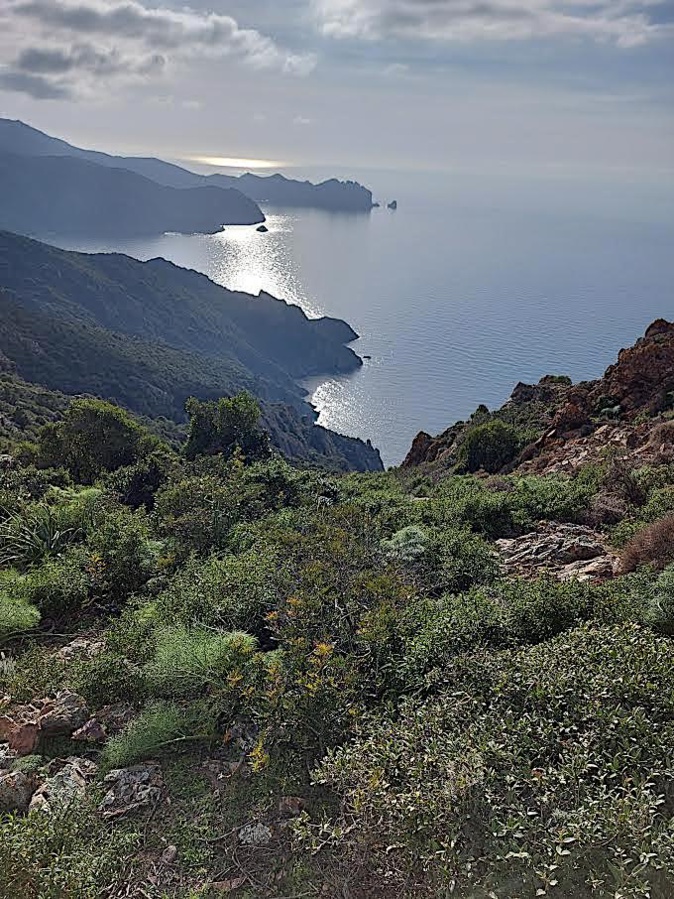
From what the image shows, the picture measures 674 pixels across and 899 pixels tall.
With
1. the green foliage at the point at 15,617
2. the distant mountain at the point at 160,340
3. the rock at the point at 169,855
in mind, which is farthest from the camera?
the distant mountain at the point at 160,340

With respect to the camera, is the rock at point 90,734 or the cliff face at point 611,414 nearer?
the rock at point 90,734

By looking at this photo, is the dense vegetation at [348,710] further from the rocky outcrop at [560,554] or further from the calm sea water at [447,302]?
the calm sea water at [447,302]

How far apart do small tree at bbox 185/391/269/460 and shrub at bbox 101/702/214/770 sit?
675 inches

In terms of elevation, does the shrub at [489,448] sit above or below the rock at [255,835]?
below

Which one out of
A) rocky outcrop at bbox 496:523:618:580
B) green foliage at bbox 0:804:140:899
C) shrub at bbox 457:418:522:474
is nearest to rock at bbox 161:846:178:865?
green foliage at bbox 0:804:140:899

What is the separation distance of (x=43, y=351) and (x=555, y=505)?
65046 mm

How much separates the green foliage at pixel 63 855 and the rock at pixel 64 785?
0.44 ft

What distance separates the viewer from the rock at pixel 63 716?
4.50m

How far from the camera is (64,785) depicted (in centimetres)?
393

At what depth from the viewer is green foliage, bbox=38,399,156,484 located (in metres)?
20.4

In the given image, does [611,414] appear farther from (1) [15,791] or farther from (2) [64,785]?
(1) [15,791]

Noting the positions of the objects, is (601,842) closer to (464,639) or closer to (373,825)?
(373,825)

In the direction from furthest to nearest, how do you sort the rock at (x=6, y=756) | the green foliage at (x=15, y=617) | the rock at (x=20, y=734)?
the green foliage at (x=15, y=617)
the rock at (x=20, y=734)
the rock at (x=6, y=756)

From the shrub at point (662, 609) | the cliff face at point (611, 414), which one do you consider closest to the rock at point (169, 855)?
the shrub at point (662, 609)
